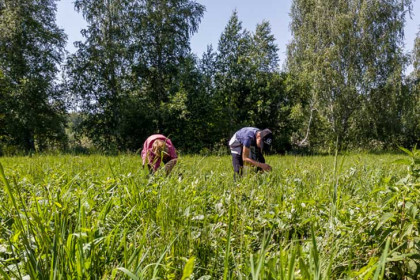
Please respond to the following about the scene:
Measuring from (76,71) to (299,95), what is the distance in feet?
56.7

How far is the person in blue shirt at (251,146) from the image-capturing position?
5.14m

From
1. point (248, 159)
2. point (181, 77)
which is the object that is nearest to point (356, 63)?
point (181, 77)

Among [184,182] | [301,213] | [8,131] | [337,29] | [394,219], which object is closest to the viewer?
[394,219]

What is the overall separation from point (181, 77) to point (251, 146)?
623 inches

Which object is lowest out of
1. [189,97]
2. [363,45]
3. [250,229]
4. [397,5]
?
[250,229]

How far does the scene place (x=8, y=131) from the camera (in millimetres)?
20188

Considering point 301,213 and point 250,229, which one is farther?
point 301,213

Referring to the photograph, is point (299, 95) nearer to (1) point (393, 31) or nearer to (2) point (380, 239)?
(1) point (393, 31)

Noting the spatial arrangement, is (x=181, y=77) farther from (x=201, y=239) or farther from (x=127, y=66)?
(x=201, y=239)

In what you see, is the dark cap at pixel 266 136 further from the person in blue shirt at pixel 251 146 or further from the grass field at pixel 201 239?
the grass field at pixel 201 239

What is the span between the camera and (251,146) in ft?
17.9

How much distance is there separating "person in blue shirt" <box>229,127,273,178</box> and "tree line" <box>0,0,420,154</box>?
1384 centimetres

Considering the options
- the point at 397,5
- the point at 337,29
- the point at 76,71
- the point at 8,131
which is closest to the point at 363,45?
the point at 337,29

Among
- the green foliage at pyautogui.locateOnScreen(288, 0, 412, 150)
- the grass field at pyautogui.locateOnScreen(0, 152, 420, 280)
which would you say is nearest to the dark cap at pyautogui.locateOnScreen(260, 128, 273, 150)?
the grass field at pyautogui.locateOnScreen(0, 152, 420, 280)
